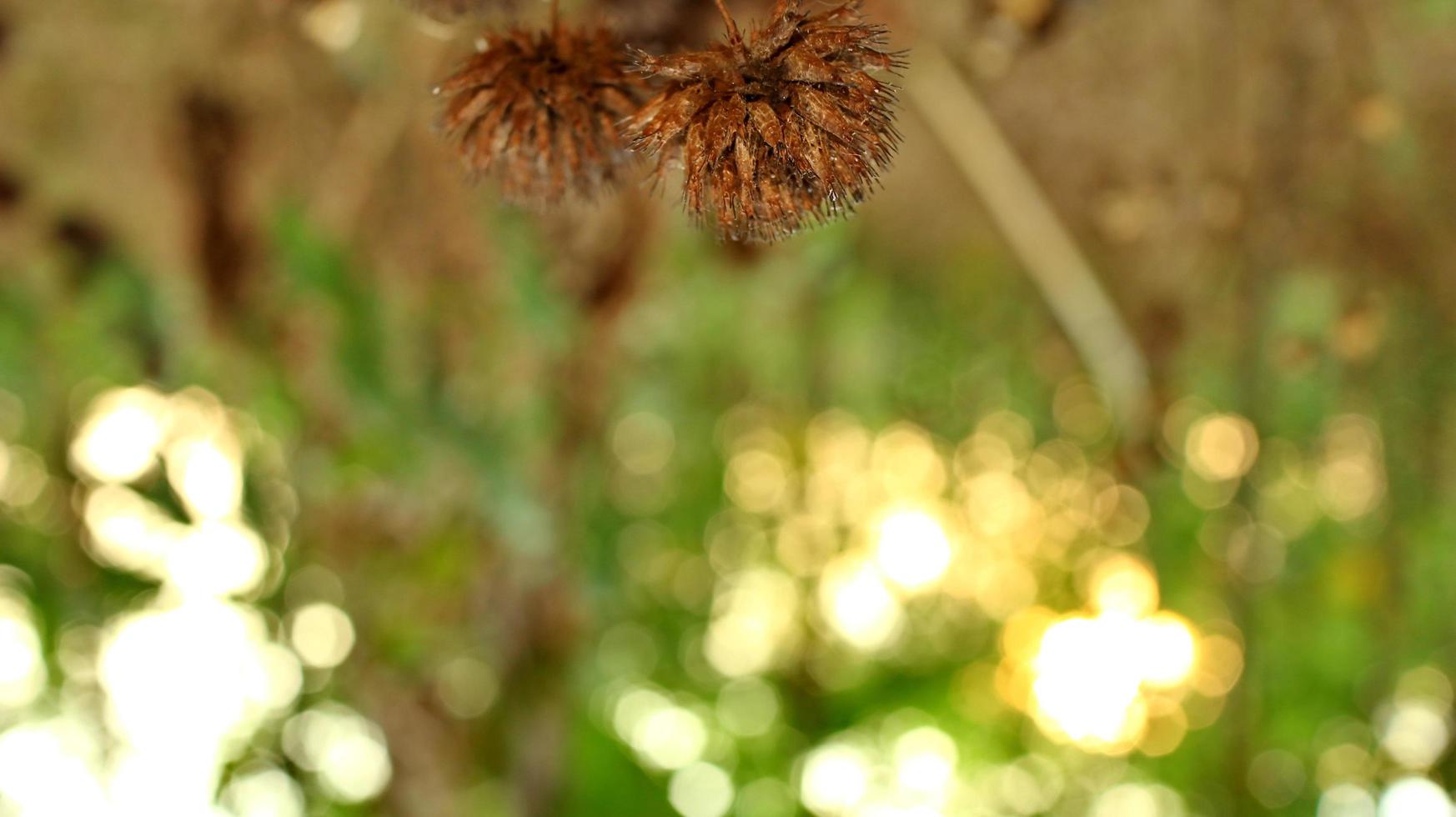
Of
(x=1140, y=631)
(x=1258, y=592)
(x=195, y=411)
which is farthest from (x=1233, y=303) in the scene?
(x=195, y=411)

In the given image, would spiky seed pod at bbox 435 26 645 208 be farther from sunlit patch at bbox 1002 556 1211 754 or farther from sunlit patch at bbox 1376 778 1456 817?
sunlit patch at bbox 1376 778 1456 817

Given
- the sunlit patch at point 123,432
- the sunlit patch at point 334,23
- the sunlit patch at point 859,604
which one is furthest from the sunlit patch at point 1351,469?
the sunlit patch at point 123,432

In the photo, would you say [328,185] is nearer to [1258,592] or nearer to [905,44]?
[905,44]

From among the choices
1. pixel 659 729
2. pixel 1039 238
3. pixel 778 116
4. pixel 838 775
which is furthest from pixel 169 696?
pixel 778 116

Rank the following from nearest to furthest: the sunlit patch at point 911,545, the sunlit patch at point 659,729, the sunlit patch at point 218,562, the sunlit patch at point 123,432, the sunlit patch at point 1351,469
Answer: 1. the sunlit patch at point 1351,469
2. the sunlit patch at point 123,432
3. the sunlit patch at point 218,562
4. the sunlit patch at point 911,545
5. the sunlit patch at point 659,729

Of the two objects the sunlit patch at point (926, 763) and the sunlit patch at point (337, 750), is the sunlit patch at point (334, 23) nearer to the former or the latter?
the sunlit patch at point (337, 750)
